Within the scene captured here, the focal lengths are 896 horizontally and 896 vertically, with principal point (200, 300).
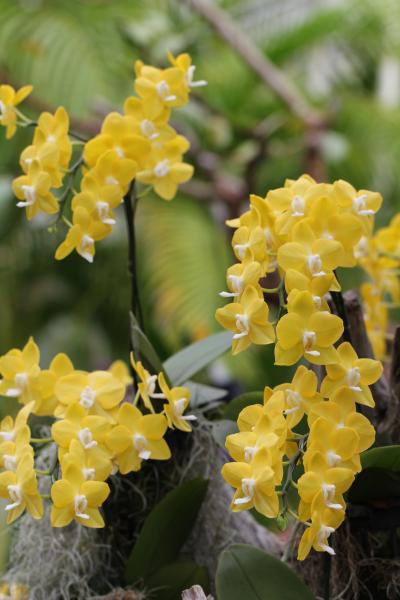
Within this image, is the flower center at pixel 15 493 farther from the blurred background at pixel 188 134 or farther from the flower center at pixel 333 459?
the blurred background at pixel 188 134

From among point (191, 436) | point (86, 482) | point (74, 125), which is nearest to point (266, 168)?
point (74, 125)

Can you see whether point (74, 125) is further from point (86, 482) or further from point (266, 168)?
point (86, 482)

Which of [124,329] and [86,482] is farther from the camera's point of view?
[124,329]

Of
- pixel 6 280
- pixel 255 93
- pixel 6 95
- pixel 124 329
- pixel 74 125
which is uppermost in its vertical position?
pixel 6 95

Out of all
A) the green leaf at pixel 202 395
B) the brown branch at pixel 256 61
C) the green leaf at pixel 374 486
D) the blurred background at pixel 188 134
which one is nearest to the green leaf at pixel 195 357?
the green leaf at pixel 202 395

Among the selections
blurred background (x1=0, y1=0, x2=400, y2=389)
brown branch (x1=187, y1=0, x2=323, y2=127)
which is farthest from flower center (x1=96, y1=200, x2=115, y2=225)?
brown branch (x1=187, y1=0, x2=323, y2=127)
